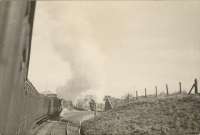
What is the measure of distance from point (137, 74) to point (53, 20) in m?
1.81

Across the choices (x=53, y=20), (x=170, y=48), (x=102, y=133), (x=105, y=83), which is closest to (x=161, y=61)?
(x=170, y=48)

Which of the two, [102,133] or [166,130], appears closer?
[166,130]

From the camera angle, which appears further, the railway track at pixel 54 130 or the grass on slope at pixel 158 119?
the railway track at pixel 54 130

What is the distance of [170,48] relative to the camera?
174 inches

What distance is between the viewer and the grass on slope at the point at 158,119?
4.93 metres

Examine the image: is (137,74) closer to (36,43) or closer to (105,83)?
(105,83)

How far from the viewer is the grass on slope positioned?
4935 mm

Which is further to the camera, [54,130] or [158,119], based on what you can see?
[54,130]

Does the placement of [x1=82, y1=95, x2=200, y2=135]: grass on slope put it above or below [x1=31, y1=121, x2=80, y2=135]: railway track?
above

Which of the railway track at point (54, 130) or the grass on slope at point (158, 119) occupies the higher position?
the grass on slope at point (158, 119)

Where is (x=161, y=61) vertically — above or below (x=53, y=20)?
below

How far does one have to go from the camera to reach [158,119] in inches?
213

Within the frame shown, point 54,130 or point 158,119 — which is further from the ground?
point 158,119

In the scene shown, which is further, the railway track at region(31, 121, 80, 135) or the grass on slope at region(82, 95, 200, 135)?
the railway track at region(31, 121, 80, 135)
